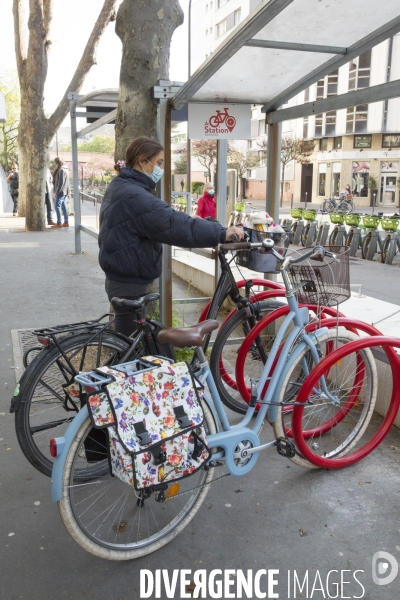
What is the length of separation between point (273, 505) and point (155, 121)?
3220 millimetres

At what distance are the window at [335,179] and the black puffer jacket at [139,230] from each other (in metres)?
48.8

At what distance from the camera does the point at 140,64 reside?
195 inches

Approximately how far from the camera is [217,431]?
9.46 feet

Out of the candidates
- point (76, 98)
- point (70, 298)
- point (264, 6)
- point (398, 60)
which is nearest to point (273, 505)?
point (264, 6)

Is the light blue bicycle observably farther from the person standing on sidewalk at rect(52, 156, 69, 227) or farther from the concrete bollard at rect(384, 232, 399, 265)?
the person standing on sidewalk at rect(52, 156, 69, 227)

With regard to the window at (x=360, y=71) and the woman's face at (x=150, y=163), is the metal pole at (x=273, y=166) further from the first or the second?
the window at (x=360, y=71)

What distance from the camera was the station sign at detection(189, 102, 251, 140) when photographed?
16.8 feet

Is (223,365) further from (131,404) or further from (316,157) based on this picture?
(316,157)

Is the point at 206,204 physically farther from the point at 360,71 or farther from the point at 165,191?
the point at 360,71

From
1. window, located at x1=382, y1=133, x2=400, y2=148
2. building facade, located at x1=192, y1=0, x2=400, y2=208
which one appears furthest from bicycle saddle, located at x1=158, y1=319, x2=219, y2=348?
window, located at x1=382, y1=133, x2=400, y2=148

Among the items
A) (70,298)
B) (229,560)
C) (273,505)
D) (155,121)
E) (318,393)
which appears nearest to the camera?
(229,560)

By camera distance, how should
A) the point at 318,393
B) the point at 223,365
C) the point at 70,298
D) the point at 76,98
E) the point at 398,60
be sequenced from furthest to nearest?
1. the point at 398,60
2. the point at 76,98
3. the point at 70,298
4. the point at 223,365
5. the point at 318,393

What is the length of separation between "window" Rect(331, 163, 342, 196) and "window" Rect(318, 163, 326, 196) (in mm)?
1421

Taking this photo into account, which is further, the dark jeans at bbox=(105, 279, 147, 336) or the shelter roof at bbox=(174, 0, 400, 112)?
the shelter roof at bbox=(174, 0, 400, 112)
